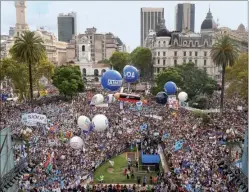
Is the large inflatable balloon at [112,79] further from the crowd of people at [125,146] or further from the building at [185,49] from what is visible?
the building at [185,49]

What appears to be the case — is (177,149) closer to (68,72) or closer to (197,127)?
(197,127)

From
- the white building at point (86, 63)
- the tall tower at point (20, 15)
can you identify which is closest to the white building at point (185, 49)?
the white building at point (86, 63)

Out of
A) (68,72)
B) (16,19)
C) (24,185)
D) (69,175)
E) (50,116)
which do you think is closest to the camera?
(24,185)

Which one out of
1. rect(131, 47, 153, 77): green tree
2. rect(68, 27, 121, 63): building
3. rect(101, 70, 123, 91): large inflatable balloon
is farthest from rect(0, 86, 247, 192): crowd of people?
rect(68, 27, 121, 63): building

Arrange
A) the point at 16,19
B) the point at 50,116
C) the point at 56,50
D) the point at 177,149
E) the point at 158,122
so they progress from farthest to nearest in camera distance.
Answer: the point at 56,50 < the point at 16,19 < the point at 50,116 < the point at 158,122 < the point at 177,149

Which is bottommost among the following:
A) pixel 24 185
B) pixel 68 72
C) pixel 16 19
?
pixel 24 185

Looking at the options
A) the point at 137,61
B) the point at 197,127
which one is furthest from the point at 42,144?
the point at 137,61

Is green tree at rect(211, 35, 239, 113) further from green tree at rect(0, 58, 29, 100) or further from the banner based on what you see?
green tree at rect(0, 58, 29, 100)

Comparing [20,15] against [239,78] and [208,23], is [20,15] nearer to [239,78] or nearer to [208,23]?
[208,23]
